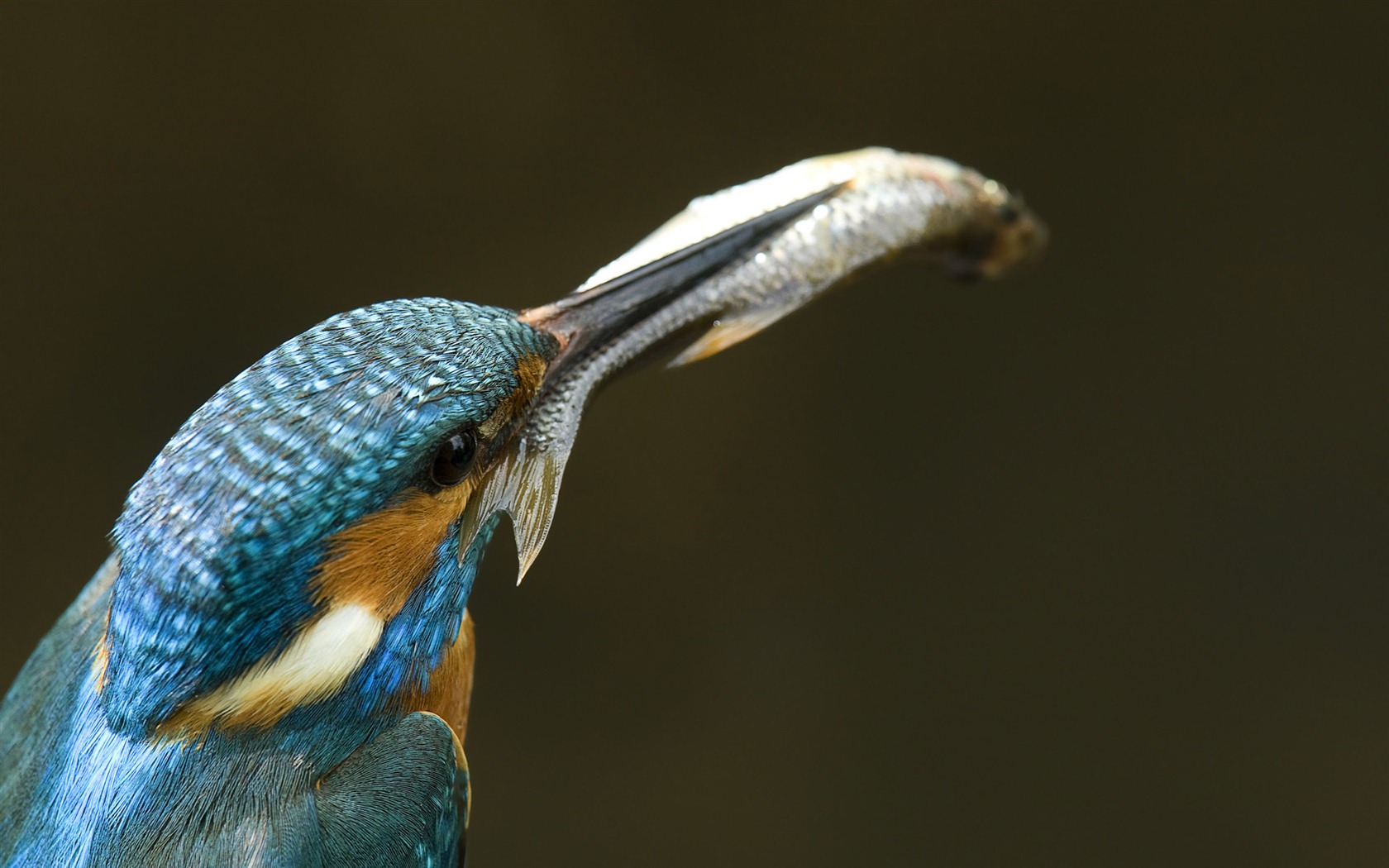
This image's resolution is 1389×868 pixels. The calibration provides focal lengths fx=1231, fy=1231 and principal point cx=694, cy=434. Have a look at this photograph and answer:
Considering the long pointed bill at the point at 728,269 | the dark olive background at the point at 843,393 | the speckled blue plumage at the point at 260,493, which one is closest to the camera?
the speckled blue plumage at the point at 260,493

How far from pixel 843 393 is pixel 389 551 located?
1.56 metres

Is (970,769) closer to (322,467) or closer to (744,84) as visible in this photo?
(744,84)

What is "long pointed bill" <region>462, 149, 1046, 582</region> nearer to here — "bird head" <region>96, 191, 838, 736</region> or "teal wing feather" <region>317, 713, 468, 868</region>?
"bird head" <region>96, 191, 838, 736</region>

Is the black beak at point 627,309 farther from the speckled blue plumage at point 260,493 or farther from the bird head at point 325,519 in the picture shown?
the speckled blue plumage at point 260,493

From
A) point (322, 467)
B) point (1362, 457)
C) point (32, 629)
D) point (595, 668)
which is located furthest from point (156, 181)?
point (1362, 457)

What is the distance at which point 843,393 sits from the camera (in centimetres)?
233

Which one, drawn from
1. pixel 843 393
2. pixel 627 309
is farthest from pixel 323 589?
pixel 843 393

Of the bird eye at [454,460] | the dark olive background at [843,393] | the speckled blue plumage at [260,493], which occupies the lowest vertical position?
the dark olive background at [843,393]

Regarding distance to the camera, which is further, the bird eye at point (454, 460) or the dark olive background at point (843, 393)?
the dark olive background at point (843, 393)

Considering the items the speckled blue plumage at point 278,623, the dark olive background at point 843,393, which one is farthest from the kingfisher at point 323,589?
the dark olive background at point 843,393

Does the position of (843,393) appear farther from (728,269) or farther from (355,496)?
(355,496)

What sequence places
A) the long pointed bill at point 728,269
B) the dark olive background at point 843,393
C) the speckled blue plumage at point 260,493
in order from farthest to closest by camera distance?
the dark olive background at point 843,393
the long pointed bill at point 728,269
the speckled blue plumage at point 260,493

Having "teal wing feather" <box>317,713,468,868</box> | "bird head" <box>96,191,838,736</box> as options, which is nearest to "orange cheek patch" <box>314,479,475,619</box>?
"bird head" <box>96,191,838,736</box>

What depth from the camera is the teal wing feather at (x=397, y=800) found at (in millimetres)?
886
